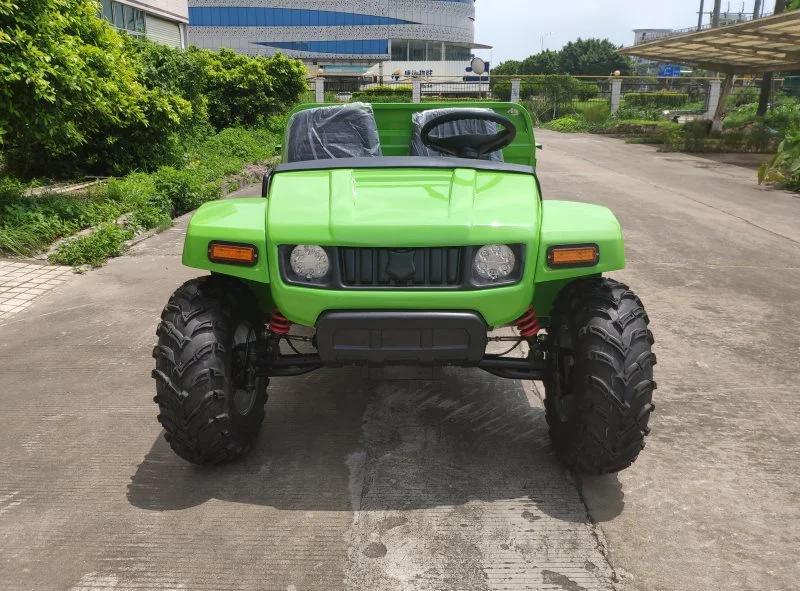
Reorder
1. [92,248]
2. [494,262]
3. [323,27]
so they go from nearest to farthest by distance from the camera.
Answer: [494,262] < [92,248] < [323,27]

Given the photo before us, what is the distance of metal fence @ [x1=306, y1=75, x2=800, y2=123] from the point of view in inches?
1238

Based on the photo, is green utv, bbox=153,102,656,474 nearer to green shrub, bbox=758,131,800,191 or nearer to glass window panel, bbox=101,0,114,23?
green shrub, bbox=758,131,800,191

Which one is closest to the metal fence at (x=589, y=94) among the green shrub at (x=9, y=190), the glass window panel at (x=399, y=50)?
the green shrub at (x=9, y=190)

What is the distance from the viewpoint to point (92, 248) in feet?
22.0

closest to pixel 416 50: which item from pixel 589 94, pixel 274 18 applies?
pixel 274 18

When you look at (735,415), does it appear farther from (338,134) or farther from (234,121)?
(234,121)

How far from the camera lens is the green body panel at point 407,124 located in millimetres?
4527

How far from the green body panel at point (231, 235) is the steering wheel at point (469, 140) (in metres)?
1.13

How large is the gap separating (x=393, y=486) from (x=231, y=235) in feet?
4.12

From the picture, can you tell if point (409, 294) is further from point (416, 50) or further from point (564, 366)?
point (416, 50)

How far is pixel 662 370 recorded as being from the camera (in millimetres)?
4215

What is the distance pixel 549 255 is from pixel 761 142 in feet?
64.3

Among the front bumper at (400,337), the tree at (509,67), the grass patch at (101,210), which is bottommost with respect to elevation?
the grass patch at (101,210)

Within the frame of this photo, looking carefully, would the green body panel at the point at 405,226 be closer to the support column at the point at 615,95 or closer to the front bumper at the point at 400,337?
the front bumper at the point at 400,337
